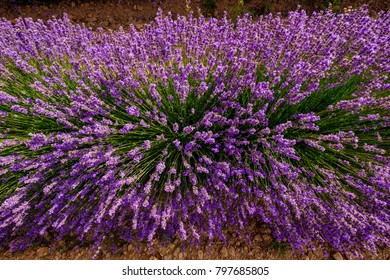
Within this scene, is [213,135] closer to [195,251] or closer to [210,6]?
[195,251]

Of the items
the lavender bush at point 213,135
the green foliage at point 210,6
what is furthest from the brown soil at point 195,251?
the green foliage at point 210,6

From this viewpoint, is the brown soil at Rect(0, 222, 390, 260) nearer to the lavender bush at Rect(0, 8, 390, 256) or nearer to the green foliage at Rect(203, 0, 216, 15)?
the lavender bush at Rect(0, 8, 390, 256)

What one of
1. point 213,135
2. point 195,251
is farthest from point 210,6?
point 195,251

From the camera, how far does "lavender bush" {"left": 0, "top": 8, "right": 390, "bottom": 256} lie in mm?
2008

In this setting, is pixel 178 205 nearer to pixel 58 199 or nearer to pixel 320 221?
pixel 58 199

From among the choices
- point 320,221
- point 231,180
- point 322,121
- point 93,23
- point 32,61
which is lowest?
point 320,221

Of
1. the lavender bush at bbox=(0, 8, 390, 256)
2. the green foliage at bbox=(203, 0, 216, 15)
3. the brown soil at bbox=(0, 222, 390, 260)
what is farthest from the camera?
the green foliage at bbox=(203, 0, 216, 15)

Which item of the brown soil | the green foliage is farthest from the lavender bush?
the green foliage

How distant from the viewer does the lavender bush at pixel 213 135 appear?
79.0 inches

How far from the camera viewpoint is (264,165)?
7.36 feet

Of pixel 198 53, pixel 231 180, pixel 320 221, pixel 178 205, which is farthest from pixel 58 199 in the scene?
pixel 320 221

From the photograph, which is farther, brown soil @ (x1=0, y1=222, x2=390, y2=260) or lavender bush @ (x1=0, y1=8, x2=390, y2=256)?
brown soil @ (x1=0, y1=222, x2=390, y2=260)

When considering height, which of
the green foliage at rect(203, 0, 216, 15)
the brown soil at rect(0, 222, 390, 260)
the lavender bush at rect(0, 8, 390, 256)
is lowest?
the brown soil at rect(0, 222, 390, 260)
